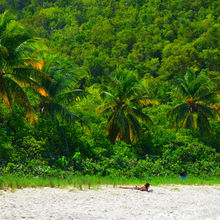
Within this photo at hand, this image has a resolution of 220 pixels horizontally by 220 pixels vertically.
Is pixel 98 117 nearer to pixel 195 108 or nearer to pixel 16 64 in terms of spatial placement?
pixel 195 108

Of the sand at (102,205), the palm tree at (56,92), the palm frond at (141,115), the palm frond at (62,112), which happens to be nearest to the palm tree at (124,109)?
the palm frond at (141,115)

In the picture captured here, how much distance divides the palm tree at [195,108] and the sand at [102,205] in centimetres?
1655

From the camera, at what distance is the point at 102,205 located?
30.3 feet

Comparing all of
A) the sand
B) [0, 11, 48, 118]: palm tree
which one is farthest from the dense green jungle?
the sand

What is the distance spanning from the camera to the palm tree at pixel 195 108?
92.8ft

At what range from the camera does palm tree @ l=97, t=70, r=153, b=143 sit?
23.8 meters

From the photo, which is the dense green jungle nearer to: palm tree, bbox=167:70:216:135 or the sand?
palm tree, bbox=167:70:216:135

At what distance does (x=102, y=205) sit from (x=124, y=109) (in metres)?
15.2

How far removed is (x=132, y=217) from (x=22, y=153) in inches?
388

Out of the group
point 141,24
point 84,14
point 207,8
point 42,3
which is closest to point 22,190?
point 141,24

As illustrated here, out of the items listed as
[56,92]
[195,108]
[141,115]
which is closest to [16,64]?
[56,92]

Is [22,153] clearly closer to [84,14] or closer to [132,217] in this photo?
[132,217]

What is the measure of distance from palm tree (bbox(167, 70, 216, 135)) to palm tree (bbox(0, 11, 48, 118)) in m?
15.0

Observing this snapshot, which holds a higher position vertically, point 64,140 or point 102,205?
point 64,140
